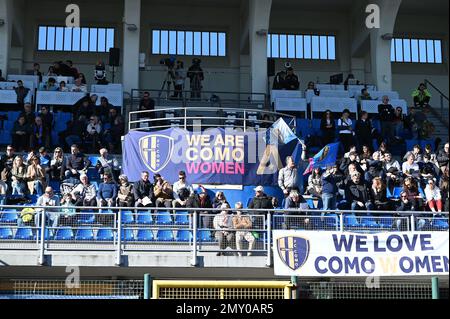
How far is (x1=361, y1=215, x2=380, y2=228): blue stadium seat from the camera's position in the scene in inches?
611

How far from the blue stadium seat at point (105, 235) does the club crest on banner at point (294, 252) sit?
325cm

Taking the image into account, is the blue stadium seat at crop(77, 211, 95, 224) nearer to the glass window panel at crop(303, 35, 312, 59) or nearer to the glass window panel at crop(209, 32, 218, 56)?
the glass window panel at crop(209, 32, 218, 56)

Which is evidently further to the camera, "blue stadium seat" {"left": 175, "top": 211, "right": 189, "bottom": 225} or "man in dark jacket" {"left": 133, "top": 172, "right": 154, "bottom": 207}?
"man in dark jacket" {"left": 133, "top": 172, "right": 154, "bottom": 207}

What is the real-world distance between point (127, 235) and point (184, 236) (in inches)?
43.3

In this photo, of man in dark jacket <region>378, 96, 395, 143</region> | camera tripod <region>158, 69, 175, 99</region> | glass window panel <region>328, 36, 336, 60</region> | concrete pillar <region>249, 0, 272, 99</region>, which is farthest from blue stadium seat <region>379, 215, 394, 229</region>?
glass window panel <region>328, 36, 336, 60</region>

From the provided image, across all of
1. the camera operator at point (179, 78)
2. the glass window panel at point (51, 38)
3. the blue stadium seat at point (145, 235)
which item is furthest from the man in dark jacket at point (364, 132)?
the glass window panel at point (51, 38)

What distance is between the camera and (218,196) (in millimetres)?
16406

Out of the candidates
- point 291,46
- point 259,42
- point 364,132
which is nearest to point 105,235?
point 364,132

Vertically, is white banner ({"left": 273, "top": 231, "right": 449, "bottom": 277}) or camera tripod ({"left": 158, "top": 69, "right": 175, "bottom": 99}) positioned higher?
camera tripod ({"left": 158, "top": 69, "right": 175, "bottom": 99})

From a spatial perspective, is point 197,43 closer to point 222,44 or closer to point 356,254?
point 222,44

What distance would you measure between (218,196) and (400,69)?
691 inches

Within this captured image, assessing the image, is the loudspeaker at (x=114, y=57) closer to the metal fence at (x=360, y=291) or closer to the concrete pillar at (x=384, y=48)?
the concrete pillar at (x=384, y=48)
